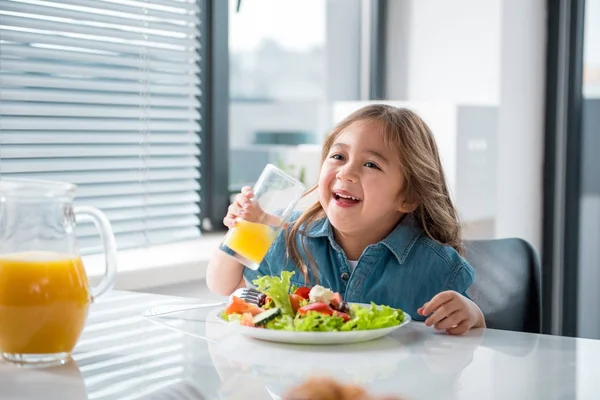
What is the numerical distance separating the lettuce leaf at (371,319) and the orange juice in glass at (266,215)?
223 mm

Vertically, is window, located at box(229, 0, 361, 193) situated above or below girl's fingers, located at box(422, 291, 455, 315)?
above

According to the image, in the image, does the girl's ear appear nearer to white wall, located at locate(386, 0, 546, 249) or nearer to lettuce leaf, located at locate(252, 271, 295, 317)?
lettuce leaf, located at locate(252, 271, 295, 317)

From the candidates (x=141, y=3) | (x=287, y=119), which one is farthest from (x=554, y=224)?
(x=141, y=3)

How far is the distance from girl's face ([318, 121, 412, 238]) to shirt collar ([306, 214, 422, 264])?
0.03m

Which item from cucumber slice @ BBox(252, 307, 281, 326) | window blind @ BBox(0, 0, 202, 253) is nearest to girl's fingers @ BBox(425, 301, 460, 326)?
cucumber slice @ BBox(252, 307, 281, 326)

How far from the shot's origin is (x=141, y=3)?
105 inches

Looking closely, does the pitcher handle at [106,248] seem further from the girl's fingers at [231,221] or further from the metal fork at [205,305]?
the girl's fingers at [231,221]

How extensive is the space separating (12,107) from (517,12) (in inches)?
83.0

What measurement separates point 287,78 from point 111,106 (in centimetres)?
97

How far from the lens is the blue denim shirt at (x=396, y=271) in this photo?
1683 millimetres

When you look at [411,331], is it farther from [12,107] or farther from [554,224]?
[554,224]

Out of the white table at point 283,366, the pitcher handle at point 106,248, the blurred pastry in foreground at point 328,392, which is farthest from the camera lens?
the pitcher handle at point 106,248

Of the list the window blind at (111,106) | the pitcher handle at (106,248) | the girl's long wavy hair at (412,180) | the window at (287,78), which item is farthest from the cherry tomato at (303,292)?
the window at (287,78)

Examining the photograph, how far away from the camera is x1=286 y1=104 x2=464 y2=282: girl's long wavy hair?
5.90 ft
